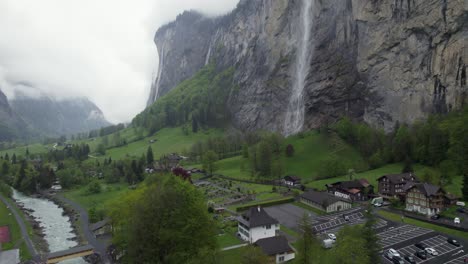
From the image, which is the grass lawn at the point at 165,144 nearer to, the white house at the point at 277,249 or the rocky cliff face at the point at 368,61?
the rocky cliff face at the point at 368,61

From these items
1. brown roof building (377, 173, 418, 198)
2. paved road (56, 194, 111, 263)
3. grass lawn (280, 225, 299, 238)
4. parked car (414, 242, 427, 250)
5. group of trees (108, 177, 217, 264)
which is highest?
group of trees (108, 177, 217, 264)

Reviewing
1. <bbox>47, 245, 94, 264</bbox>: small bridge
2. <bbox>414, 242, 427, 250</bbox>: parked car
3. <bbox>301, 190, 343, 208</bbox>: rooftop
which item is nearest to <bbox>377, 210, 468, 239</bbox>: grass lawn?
<bbox>414, 242, 427, 250</bbox>: parked car

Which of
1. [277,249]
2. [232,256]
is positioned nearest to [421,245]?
[277,249]

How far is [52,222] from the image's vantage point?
2867 inches

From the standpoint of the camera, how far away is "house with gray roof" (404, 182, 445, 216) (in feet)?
180

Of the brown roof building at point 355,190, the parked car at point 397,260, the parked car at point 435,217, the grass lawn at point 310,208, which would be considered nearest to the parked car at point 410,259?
the parked car at point 397,260

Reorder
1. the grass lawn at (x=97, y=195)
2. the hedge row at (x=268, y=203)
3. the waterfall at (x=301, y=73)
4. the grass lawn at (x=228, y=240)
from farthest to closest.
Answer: the waterfall at (x=301, y=73)
the grass lawn at (x=97, y=195)
the hedge row at (x=268, y=203)
the grass lawn at (x=228, y=240)

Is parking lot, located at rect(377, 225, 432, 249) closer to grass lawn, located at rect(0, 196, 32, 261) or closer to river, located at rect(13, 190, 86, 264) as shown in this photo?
river, located at rect(13, 190, 86, 264)

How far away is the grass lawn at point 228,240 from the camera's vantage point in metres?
48.6

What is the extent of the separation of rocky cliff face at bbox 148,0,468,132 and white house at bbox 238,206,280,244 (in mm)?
68352

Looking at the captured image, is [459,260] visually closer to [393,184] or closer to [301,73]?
[393,184]

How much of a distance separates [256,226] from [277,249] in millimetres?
7127

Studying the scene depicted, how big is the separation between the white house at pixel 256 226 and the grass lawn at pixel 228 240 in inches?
41.8

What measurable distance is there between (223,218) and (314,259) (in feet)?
104
